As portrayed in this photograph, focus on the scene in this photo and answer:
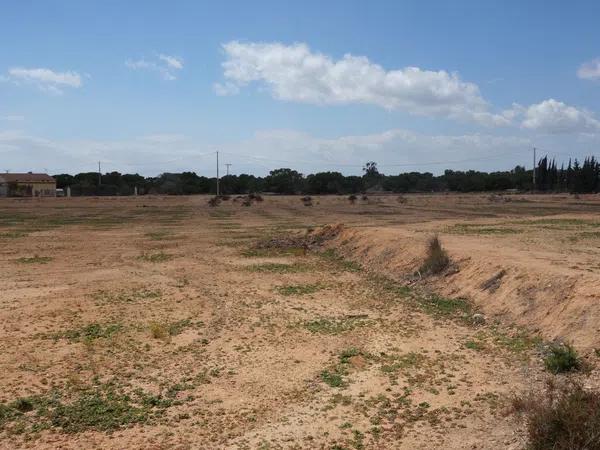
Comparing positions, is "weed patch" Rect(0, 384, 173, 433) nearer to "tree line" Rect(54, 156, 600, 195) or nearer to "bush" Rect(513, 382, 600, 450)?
"bush" Rect(513, 382, 600, 450)

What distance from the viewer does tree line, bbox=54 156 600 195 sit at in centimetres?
10538

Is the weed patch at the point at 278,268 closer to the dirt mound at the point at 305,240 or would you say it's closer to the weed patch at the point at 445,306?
the dirt mound at the point at 305,240

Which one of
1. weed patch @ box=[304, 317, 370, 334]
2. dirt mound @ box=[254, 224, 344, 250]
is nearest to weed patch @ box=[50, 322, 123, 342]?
weed patch @ box=[304, 317, 370, 334]

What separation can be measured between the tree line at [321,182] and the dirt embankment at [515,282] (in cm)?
8803

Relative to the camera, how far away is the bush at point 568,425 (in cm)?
481

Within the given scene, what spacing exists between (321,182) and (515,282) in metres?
99.4

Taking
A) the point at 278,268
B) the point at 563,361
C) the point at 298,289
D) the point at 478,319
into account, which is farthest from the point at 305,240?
the point at 563,361

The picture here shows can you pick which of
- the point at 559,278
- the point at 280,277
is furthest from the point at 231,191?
the point at 559,278

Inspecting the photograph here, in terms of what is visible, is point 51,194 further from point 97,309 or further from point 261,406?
point 261,406

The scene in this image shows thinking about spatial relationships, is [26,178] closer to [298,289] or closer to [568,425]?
[298,289]

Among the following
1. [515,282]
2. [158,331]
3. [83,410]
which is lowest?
[83,410]

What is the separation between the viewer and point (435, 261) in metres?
15.2

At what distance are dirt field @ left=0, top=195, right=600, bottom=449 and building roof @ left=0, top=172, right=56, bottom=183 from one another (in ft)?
297

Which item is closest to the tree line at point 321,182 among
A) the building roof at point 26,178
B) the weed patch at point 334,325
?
the building roof at point 26,178
